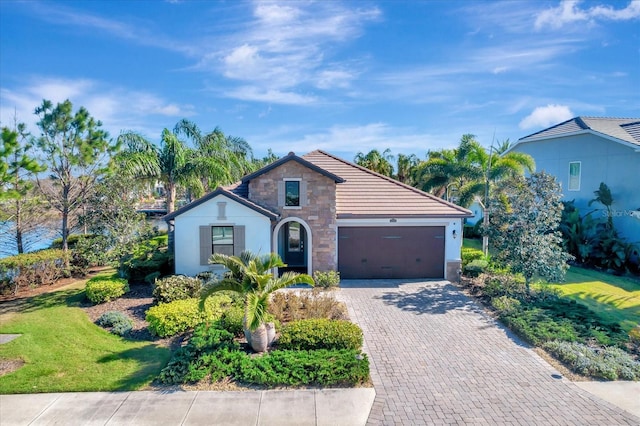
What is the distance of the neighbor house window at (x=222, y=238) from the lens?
16109 millimetres

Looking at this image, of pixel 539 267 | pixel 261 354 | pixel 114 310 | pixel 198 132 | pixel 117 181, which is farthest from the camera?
pixel 198 132

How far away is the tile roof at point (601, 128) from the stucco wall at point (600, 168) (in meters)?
0.46

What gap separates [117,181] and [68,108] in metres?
3.58

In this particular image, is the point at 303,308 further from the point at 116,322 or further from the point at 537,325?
the point at 537,325

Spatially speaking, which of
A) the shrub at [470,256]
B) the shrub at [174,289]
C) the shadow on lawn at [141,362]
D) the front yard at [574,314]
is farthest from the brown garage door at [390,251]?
the shadow on lawn at [141,362]

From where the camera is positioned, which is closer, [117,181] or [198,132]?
[117,181]

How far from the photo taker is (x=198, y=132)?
3012 centimetres

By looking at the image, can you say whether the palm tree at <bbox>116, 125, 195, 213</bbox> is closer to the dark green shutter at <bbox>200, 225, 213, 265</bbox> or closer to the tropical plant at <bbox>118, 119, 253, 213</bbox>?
the tropical plant at <bbox>118, 119, 253, 213</bbox>

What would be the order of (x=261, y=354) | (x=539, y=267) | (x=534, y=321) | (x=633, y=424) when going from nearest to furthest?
(x=633, y=424) → (x=261, y=354) → (x=534, y=321) → (x=539, y=267)

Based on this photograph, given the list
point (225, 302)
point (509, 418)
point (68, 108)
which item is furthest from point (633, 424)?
point (68, 108)

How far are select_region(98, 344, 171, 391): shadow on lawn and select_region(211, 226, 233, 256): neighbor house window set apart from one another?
6.00 meters

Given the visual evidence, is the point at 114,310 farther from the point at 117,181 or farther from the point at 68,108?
the point at 68,108

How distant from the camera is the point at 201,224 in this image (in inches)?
628

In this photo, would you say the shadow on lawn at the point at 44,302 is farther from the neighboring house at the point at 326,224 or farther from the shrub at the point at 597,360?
the shrub at the point at 597,360
